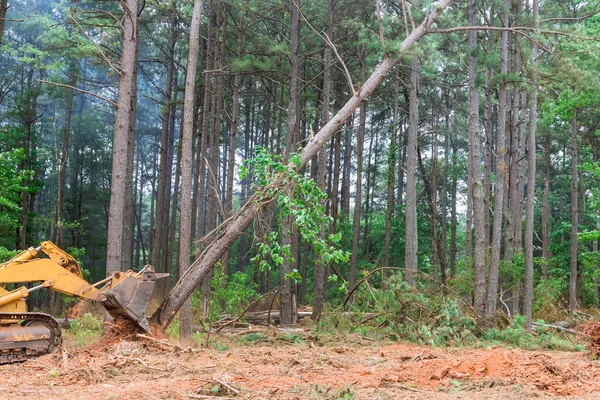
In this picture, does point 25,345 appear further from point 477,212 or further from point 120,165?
point 477,212

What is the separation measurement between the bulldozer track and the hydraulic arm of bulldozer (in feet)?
0.55

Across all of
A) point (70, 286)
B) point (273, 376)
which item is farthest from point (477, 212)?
point (70, 286)

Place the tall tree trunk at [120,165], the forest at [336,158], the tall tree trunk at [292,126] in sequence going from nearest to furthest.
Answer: the tall tree trunk at [120,165] < the forest at [336,158] < the tall tree trunk at [292,126]

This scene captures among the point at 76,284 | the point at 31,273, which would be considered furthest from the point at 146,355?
the point at 31,273

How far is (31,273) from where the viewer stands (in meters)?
8.94

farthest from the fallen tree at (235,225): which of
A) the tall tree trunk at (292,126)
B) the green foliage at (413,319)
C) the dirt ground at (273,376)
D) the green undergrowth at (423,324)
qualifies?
the tall tree trunk at (292,126)

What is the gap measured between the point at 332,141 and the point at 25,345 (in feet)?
76.6

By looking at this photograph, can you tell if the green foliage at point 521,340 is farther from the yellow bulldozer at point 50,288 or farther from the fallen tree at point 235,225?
the yellow bulldozer at point 50,288

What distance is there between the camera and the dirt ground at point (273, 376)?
5957mm

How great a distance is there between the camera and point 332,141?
30.6 metres

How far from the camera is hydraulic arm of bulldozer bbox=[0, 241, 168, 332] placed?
8867mm

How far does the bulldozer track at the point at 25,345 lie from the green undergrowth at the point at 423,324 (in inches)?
209

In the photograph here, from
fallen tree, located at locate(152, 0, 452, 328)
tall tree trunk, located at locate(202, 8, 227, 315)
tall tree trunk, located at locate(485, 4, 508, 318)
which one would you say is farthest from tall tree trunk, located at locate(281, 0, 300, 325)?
tall tree trunk, located at locate(485, 4, 508, 318)

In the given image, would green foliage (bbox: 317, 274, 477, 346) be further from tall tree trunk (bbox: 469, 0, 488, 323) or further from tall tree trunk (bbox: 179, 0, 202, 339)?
tall tree trunk (bbox: 179, 0, 202, 339)
